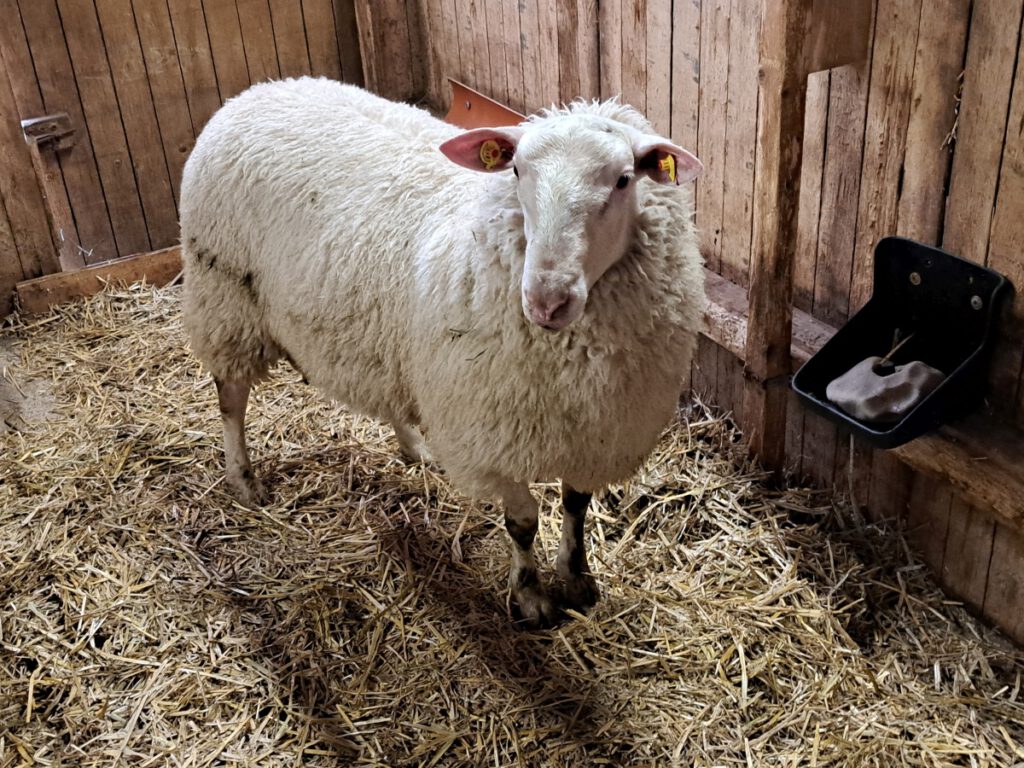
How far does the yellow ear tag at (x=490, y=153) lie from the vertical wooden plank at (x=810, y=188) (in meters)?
1.15

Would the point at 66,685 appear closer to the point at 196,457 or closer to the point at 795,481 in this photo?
the point at 196,457

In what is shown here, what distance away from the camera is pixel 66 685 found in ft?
9.47

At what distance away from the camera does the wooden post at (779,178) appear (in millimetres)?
2701

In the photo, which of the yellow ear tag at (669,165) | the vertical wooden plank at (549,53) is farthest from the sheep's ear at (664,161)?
the vertical wooden plank at (549,53)

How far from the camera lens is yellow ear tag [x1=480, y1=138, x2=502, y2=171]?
2.41 metres

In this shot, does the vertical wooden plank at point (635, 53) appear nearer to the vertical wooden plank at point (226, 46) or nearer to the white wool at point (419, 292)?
the white wool at point (419, 292)

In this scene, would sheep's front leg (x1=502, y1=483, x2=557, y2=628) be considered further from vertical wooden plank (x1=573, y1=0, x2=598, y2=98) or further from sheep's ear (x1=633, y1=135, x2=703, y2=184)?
vertical wooden plank (x1=573, y1=0, x2=598, y2=98)

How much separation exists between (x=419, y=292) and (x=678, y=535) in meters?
1.39

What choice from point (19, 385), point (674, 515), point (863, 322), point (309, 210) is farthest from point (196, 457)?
point (863, 322)

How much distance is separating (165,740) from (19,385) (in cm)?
249

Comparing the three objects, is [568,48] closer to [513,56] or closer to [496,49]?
[513,56]

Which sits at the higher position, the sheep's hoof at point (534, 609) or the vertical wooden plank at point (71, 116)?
the vertical wooden plank at point (71, 116)

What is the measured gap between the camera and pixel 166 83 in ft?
17.4

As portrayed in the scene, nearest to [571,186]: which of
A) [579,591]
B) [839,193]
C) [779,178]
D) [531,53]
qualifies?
[779,178]
